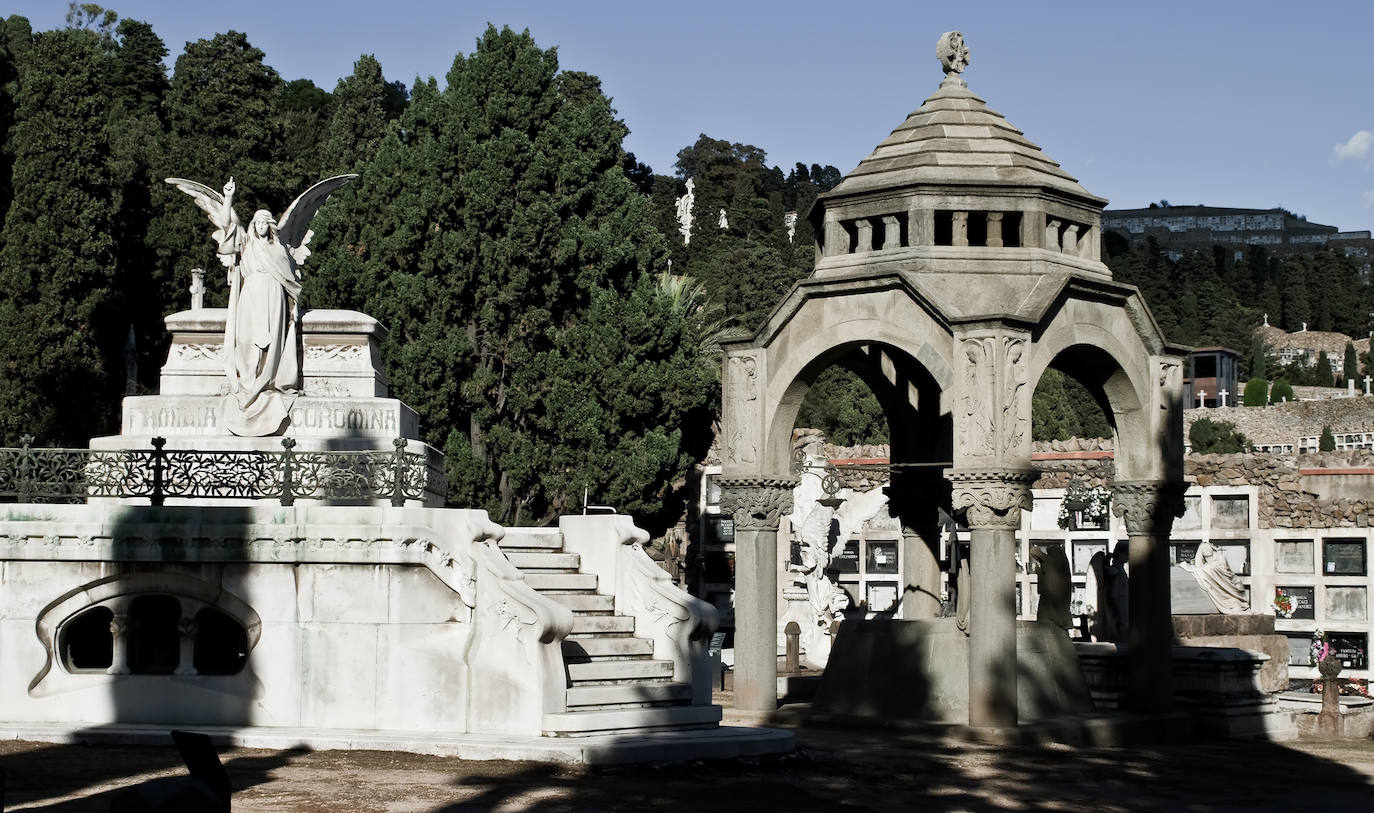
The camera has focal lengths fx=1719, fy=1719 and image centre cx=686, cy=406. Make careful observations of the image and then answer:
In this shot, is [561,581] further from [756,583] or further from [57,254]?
[57,254]

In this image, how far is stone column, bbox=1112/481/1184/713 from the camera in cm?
2014

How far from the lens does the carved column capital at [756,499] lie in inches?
792

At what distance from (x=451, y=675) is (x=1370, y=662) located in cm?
2145

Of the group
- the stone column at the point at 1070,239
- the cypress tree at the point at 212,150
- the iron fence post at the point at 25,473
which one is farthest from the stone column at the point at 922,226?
the cypress tree at the point at 212,150

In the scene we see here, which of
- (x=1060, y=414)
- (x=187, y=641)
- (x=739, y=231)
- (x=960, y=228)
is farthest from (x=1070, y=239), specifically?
(x=739, y=231)

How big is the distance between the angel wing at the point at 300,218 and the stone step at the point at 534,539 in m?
5.08

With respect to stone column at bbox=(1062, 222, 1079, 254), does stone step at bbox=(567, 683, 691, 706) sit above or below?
below

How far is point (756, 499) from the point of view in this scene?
20.1 m

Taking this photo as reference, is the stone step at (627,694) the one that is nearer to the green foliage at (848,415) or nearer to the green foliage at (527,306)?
the green foliage at (527,306)

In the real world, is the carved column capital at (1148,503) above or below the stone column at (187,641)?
above

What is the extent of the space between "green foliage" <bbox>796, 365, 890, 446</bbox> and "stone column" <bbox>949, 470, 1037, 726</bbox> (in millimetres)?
31833

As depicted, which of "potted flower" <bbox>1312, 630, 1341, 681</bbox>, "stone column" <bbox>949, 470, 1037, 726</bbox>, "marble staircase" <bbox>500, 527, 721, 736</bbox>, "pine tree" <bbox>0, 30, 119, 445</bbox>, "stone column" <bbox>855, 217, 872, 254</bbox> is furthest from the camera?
"pine tree" <bbox>0, 30, 119, 445</bbox>

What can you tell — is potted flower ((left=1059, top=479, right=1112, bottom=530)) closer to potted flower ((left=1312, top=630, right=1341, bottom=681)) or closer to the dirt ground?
potted flower ((left=1312, top=630, right=1341, bottom=681))

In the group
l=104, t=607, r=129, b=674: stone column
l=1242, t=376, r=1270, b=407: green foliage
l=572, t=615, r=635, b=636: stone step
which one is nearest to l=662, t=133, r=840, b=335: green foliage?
l=572, t=615, r=635, b=636: stone step
